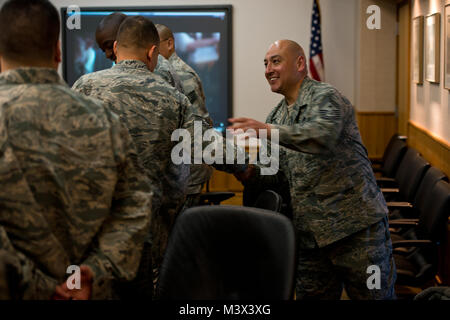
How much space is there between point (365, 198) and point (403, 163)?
2508 mm

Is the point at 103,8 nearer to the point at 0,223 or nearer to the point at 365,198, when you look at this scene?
the point at 365,198

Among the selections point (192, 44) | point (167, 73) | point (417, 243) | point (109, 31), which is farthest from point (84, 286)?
point (192, 44)

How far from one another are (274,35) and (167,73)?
401 cm

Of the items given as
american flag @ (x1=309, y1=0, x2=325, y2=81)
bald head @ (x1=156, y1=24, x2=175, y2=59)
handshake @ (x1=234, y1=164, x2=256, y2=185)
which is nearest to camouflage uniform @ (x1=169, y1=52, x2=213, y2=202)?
bald head @ (x1=156, y1=24, x2=175, y2=59)

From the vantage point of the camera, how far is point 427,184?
4051mm

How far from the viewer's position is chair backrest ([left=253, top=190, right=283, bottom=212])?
233cm

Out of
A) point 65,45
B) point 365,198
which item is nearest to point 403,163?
point 365,198

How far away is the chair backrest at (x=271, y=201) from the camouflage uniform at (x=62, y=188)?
777mm

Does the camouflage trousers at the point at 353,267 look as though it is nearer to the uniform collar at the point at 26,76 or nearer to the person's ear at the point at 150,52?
the person's ear at the point at 150,52

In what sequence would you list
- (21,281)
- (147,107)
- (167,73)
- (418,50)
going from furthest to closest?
(418,50)
(167,73)
(147,107)
(21,281)

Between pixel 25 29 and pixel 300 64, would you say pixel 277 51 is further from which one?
pixel 25 29

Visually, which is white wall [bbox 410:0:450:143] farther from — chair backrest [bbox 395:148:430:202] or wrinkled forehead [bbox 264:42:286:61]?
wrinkled forehead [bbox 264:42:286:61]

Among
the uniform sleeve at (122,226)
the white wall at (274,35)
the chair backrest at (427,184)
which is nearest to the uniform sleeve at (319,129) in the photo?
the uniform sleeve at (122,226)

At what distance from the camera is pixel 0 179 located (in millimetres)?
1426
